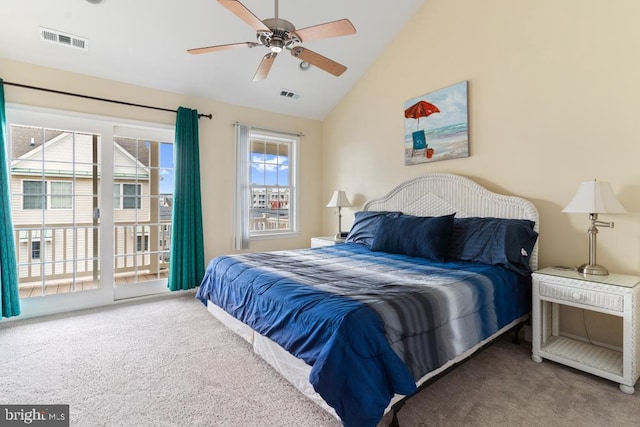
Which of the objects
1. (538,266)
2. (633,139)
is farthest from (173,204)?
(633,139)

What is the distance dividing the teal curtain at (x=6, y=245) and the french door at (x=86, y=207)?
0.57 feet

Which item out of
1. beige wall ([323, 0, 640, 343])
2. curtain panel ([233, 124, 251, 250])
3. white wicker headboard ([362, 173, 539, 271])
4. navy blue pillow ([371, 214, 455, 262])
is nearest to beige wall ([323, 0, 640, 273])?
beige wall ([323, 0, 640, 343])

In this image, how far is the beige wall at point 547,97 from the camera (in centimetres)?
234

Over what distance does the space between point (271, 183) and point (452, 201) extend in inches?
107

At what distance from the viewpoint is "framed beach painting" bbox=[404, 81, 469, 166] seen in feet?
10.9

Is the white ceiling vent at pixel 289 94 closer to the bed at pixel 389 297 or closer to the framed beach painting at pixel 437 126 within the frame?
the framed beach painting at pixel 437 126

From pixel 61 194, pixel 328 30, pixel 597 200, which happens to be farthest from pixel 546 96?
pixel 61 194

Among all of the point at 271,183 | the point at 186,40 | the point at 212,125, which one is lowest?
the point at 271,183

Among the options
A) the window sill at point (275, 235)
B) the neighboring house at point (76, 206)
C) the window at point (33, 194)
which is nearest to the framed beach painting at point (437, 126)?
the window sill at point (275, 235)

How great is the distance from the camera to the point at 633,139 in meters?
2.28

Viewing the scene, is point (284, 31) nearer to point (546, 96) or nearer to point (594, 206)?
point (546, 96)

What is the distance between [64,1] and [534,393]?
15.7ft

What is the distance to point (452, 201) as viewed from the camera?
3359mm

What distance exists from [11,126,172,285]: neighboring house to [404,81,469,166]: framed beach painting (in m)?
3.23
